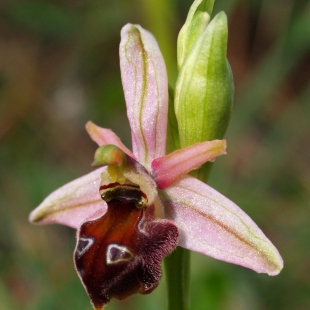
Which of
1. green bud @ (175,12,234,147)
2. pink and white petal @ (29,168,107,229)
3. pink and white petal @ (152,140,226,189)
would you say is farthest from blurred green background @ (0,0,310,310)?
green bud @ (175,12,234,147)

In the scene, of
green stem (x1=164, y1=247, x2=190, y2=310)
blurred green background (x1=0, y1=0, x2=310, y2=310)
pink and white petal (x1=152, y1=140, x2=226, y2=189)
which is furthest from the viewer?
blurred green background (x1=0, y1=0, x2=310, y2=310)

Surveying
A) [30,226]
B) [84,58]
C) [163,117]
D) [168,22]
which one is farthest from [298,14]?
[163,117]

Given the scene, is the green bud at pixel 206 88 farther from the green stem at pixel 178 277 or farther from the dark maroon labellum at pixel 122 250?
the green stem at pixel 178 277

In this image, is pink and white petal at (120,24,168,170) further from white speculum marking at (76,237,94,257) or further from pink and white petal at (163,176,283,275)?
white speculum marking at (76,237,94,257)

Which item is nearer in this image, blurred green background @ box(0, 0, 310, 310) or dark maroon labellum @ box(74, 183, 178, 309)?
dark maroon labellum @ box(74, 183, 178, 309)

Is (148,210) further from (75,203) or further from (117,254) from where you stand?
(75,203)

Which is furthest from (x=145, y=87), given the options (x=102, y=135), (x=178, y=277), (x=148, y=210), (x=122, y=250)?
(x=178, y=277)

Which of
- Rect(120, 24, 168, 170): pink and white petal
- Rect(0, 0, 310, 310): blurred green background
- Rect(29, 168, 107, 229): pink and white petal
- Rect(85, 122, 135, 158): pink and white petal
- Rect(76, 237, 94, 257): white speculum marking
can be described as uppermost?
Rect(120, 24, 168, 170): pink and white petal
